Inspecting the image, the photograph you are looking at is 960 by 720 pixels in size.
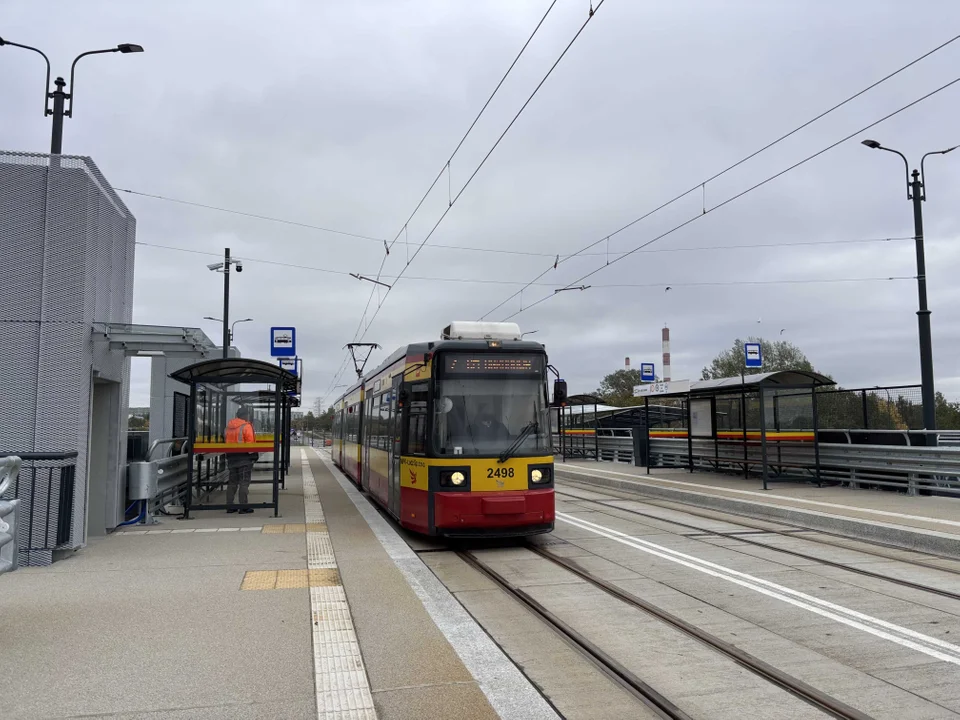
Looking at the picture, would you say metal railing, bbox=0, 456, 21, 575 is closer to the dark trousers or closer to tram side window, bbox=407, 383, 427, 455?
tram side window, bbox=407, 383, 427, 455

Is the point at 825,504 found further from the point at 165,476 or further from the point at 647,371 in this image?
the point at 647,371

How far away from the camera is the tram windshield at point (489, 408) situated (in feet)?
34.0

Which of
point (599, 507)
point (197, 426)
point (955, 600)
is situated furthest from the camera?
point (599, 507)

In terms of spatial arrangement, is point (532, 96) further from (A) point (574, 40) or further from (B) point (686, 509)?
(B) point (686, 509)

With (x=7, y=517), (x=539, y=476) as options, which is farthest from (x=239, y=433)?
(x=7, y=517)

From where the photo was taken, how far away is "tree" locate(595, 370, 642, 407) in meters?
70.6

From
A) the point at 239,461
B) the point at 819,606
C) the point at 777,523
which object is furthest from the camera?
the point at 239,461

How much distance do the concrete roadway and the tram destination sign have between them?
2.47 metres

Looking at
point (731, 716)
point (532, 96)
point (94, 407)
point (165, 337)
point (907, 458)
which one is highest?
point (532, 96)

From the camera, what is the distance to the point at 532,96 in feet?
36.2

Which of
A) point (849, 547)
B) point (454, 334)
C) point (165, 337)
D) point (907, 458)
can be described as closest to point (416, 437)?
point (454, 334)

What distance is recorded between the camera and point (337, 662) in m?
5.45

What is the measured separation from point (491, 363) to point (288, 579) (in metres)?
3.97

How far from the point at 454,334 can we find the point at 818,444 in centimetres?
988
